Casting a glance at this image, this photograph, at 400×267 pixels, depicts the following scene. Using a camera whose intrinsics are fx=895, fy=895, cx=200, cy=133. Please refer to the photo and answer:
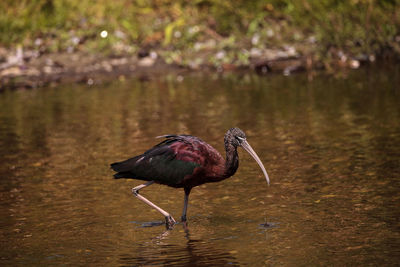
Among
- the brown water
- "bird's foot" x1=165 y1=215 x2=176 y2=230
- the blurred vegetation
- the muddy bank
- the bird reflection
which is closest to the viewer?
the bird reflection

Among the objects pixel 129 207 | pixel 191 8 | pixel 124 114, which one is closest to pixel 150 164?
pixel 129 207

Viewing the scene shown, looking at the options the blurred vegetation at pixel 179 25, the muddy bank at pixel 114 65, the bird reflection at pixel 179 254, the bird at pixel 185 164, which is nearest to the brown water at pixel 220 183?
the bird reflection at pixel 179 254

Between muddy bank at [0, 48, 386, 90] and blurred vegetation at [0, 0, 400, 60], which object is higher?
blurred vegetation at [0, 0, 400, 60]

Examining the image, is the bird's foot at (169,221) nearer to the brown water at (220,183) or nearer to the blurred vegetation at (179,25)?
the brown water at (220,183)

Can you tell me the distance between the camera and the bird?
8.82 metres

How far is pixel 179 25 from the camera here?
80.3ft

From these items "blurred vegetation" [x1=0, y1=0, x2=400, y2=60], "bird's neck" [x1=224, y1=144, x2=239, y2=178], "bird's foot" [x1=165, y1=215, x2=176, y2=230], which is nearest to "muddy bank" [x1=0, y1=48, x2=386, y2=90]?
"blurred vegetation" [x1=0, y1=0, x2=400, y2=60]

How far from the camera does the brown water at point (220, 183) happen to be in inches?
309

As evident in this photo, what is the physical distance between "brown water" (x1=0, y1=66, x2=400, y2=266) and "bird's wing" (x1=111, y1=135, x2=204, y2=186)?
1.59 ft

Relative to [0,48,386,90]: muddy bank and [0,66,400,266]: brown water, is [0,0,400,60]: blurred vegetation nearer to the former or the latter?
[0,48,386,90]: muddy bank

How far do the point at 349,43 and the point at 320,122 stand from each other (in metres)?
7.38

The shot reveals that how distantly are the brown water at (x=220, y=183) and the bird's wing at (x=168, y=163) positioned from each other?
48cm

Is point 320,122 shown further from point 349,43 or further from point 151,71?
point 151,71

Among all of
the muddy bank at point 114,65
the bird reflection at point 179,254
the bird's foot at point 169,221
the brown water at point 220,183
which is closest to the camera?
the bird reflection at point 179,254
